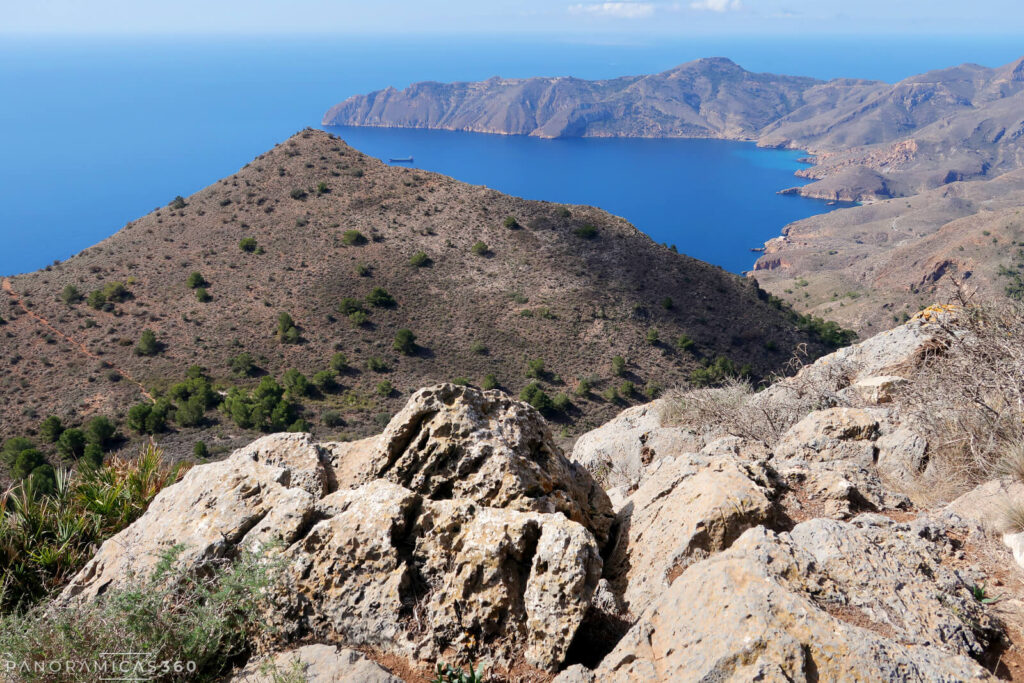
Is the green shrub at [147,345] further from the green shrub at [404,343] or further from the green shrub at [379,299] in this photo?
the green shrub at [404,343]

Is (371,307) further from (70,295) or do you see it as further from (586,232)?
(70,295)

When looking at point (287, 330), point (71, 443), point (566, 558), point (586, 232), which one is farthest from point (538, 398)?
point (566, 558)

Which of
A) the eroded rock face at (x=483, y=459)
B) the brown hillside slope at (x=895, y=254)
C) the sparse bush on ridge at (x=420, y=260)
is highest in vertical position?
the eroded rock face at (x=483, y=459)

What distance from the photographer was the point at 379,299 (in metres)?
37.4

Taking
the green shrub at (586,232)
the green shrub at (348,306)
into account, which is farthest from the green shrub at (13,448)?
the green shrub at (586,232)

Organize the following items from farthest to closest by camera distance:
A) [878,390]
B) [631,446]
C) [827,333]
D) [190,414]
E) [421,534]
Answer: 1. [827,333]
2. [190,414]
3. [631,446]
4. [878,390]
5. [421,534]

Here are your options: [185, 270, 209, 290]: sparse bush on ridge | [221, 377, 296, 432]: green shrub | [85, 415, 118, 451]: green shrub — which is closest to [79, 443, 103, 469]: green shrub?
[85, 415, 118, 451]: green shrub

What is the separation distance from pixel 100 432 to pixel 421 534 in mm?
27811

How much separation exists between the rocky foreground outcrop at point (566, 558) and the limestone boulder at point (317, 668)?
17 millimetres

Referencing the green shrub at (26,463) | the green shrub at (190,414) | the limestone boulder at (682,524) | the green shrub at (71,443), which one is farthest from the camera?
the green shrub at (190,414)

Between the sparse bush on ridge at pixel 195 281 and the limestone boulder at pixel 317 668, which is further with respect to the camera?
the sparse bush on ridge at pixel 195 281

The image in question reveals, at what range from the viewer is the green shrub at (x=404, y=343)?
34.3 meters

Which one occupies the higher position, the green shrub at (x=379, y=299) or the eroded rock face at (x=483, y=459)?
the eroded rock face at (x=483, y=459)

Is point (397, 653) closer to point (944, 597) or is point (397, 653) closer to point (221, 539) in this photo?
point (221, 539)
